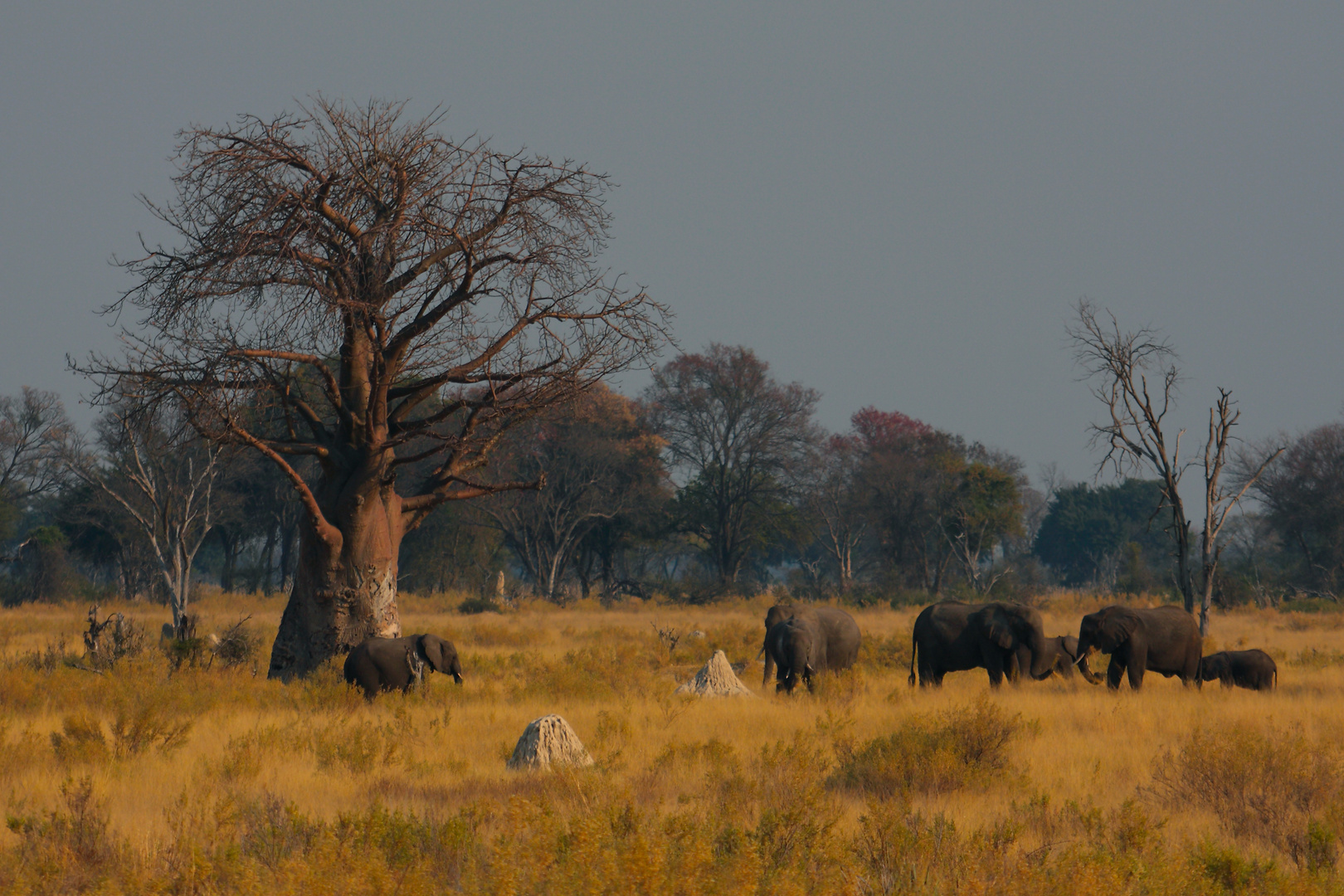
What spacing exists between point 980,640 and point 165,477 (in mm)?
23665

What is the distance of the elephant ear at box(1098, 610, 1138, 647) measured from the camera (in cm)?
1520

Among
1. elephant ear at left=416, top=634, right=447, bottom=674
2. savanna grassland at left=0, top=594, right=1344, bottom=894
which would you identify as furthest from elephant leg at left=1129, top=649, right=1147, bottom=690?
elephant ear at left=416, top=634, right=447, bottom=674

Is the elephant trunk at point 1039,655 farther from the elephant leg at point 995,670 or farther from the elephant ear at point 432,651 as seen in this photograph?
the elephant ear at point 432,651

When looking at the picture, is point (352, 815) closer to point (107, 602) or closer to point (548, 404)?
point (548, 404)

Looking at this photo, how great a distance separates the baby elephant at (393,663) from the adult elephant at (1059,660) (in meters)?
7.83

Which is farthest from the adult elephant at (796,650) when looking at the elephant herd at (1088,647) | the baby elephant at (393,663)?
the baby elephant at (393,663)

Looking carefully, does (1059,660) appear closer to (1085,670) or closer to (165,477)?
(1085,670)

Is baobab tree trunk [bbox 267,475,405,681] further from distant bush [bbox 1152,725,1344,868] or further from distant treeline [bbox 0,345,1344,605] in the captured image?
distant treeline [bbox 0,345,1344,605]

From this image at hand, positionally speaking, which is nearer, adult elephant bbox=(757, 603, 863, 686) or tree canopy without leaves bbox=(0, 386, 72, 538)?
adult elephant bbox=(757, 603, 863, 686)

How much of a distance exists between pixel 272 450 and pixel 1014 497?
43.5 metres

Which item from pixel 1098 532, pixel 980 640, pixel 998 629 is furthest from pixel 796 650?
pixel 1098 532

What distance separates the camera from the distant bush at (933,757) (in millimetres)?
8578

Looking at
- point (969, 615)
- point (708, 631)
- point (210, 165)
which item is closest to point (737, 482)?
point (708, 631)

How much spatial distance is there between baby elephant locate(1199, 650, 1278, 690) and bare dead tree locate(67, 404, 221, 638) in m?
14.4
